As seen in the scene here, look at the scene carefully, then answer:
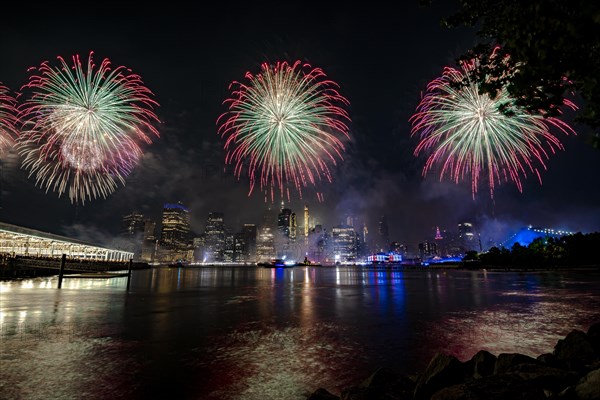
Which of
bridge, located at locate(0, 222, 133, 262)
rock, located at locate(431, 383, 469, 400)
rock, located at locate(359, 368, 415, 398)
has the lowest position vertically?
rock, located at locate(359, 368, 415, 398)

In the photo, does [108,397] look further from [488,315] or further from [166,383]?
[488,315]

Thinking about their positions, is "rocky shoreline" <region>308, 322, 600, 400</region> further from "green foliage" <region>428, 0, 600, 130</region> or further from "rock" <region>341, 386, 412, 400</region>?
"green foliage" <region>428, 0, 600, 130</region>

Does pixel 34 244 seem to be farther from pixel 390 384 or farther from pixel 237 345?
pixel 390 384

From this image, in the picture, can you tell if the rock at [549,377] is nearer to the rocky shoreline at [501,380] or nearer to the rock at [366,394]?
the rocky shoreline at [501,380]

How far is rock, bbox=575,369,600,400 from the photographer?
4572 millimetres

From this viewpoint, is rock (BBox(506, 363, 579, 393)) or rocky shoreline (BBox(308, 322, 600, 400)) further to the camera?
rock (BBox(506, 363, 579, 393))

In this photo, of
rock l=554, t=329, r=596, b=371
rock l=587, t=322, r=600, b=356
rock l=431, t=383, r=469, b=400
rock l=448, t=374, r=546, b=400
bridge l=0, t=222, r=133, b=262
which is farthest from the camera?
bridge l=0, t=222, r=133, b=262

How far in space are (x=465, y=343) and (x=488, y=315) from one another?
24.0 feet

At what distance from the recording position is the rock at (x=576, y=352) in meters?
7.06

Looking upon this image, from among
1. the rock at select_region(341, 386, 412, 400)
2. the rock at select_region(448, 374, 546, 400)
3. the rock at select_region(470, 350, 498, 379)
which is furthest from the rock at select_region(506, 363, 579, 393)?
the rock at select_region(341, 386, 412, 400)

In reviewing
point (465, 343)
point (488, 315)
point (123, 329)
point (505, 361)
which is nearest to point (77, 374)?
point (123, 329)

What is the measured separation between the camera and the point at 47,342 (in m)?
11.5

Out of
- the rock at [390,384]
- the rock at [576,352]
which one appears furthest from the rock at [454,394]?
the rock at [576,352]

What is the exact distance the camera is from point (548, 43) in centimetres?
558
